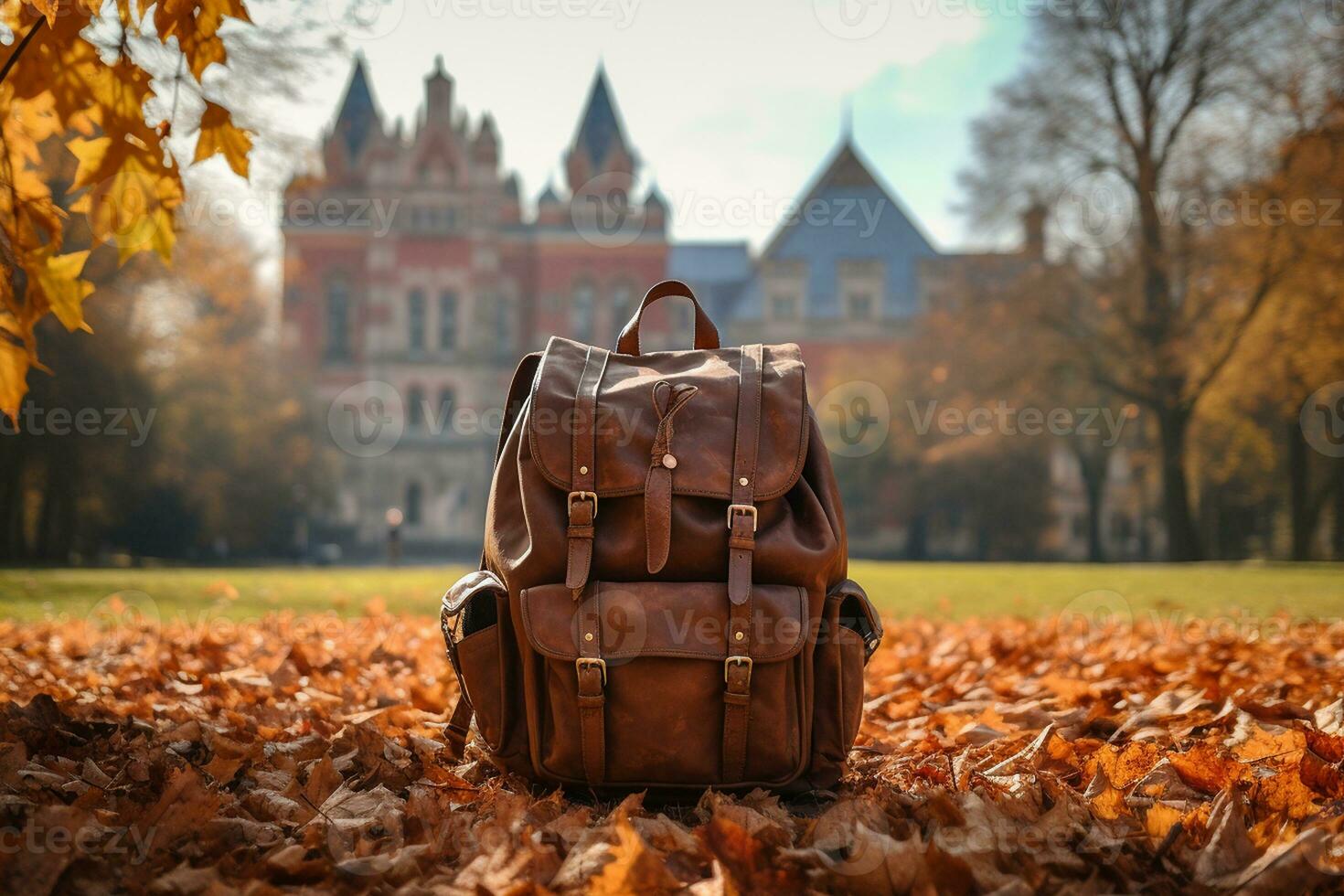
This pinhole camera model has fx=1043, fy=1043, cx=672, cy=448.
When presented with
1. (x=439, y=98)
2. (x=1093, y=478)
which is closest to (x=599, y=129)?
(x=439, y=98)

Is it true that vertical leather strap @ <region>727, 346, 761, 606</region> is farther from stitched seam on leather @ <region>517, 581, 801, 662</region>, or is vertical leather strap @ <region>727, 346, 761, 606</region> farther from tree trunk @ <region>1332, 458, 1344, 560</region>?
tree trunk @ <region>1332, 458, 1344, 560</region>

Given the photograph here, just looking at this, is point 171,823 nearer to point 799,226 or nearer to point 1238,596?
point 1238,596

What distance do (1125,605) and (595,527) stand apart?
284 inches

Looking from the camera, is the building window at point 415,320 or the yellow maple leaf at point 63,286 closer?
the yellow maple leaf at point 63,286

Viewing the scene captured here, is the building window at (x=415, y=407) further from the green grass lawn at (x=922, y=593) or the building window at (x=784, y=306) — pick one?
the green grass lawn at (x=922, y=593)

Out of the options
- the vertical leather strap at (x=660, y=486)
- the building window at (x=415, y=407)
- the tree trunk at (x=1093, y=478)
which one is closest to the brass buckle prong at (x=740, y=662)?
the vertical leather strap at (x=660, y=486)

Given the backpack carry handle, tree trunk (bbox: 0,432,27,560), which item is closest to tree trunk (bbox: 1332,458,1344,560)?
the backpack carry handle

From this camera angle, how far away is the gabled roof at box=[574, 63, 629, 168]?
43.1 m

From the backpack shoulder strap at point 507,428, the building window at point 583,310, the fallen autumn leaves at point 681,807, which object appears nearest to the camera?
the fallen autumn leaves at point 681,807

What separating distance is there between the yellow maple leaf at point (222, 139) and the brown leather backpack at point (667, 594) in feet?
3.17

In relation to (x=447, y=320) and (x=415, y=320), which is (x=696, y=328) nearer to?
(x=447, y=320)

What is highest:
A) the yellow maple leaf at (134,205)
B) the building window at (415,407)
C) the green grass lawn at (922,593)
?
the building window at (415,407)

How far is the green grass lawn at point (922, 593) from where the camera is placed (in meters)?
7.69

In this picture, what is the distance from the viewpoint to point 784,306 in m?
42.6
